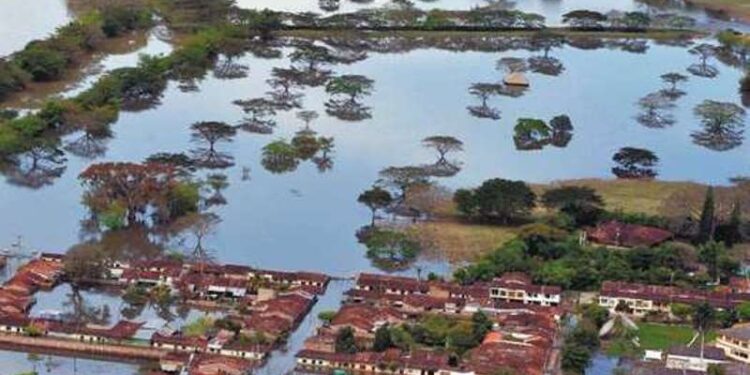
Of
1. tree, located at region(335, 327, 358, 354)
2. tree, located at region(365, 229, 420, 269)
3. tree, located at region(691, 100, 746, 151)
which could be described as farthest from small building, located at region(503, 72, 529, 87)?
tree, located at region(335, 327, 358, 354)

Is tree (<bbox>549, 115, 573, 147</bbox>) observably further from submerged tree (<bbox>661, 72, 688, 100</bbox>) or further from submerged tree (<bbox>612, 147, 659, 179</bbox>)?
submerged tree (<bbox>661, 72, 688, 100</bbox>)

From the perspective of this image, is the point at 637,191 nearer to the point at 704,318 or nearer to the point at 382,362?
the point at 704,318

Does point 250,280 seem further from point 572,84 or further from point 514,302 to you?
point 572,84

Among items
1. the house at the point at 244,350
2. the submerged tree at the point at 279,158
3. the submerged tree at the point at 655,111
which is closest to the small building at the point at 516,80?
the submerged tree at the point at 655,111

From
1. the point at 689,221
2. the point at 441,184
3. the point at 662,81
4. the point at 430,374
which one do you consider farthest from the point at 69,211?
the point at 662,81

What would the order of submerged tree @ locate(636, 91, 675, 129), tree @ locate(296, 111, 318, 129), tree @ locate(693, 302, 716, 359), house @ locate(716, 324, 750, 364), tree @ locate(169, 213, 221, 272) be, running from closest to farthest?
house @ locate(716, 324, 750, 364) < tree @ locate(693, 302, 716, 359) < tree @ locate(169, 213, 221, 272) < tree @ locate(296, 111, 318, 129) < submerged tree @ locate(636, 91, 675, 129)

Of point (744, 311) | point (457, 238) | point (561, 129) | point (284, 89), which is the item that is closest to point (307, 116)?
point (284, 89)
